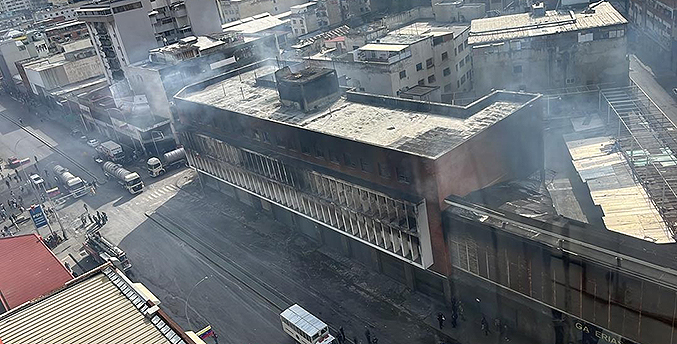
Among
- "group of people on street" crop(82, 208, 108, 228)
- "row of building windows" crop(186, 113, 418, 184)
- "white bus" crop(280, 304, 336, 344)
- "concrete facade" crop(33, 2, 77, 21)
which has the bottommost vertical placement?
"white bus" crop(280, 304, 336, 344)

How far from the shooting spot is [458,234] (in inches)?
995

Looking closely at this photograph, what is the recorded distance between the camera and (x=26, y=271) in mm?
29016

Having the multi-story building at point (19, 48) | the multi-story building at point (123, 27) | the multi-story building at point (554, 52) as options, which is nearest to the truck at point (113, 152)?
the multi-story building at point (123, 27)

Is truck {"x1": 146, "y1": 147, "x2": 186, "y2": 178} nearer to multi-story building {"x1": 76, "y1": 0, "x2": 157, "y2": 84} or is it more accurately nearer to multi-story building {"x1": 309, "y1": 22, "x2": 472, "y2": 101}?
multi-story building {"x1": 76, "y1": 0, "x2": 157, "y2": 84}

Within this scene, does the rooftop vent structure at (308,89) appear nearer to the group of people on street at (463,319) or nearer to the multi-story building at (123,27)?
the group of people on street at (463,319)

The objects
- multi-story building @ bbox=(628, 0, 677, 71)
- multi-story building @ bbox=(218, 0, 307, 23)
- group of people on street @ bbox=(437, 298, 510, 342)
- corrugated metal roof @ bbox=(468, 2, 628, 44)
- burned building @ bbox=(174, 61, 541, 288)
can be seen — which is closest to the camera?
group of people on street @ bbox=(437, 298, 510, 342)

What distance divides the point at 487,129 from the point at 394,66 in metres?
16.5

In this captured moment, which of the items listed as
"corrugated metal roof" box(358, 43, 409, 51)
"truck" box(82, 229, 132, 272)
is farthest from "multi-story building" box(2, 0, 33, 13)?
"corrugated metal roof" box(358, 43, 409, 51)

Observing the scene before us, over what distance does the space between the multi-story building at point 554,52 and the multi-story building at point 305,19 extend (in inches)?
1129

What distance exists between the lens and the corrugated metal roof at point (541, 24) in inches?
1604

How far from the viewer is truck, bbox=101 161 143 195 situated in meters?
47.8

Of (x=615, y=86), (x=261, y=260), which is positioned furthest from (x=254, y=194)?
(x=615, y=86)

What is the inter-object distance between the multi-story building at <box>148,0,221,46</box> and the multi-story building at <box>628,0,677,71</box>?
163 ft

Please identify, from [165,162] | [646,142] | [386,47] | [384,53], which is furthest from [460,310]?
[165,162]
